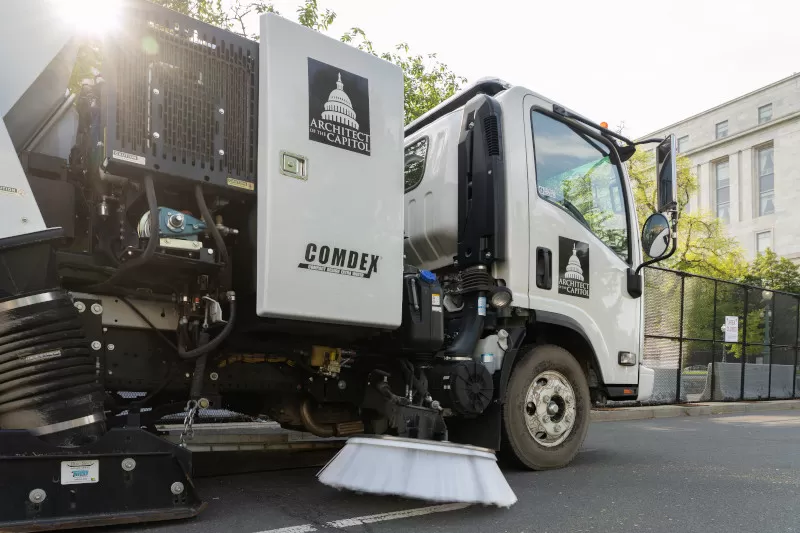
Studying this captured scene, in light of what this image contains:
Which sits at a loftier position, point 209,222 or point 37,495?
point 209,222

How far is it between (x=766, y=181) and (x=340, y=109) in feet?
172

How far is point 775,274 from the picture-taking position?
31.4m

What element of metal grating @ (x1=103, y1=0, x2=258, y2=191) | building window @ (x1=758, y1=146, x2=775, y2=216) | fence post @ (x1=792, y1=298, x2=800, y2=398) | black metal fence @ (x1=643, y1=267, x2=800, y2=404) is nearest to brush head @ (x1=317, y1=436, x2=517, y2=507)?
metal grating @ (x1=103, y1=0, x2=258, y2=191)

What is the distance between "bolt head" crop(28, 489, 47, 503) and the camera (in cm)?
271

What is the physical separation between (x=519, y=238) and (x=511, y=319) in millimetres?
573

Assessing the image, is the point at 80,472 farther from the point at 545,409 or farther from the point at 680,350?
the point at 680,350

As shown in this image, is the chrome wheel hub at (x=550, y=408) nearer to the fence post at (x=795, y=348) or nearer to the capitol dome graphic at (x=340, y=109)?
the capitol dome graphic at (x=340, y=109)

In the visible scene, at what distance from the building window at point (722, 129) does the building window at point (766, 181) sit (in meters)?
3.04

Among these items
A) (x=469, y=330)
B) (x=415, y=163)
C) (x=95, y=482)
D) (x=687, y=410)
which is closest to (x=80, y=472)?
(x=95, y=482)

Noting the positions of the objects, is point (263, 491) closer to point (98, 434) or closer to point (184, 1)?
point (98, 434)

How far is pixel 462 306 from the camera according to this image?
485cm

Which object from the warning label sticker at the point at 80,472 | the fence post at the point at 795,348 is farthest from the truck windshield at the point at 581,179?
the fence post at the point at 795,348

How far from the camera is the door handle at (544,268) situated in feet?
16.0

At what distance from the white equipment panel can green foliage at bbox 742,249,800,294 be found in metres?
29.9
